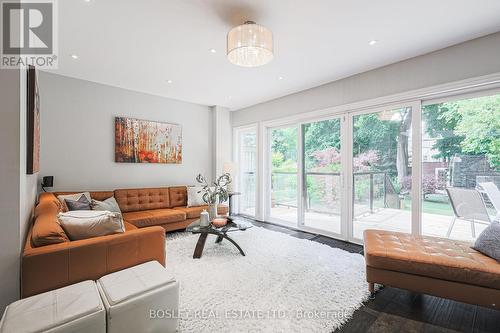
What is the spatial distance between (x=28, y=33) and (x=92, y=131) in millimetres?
1873

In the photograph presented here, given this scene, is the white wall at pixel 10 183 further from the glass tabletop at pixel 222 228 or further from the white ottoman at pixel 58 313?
the glass tabletop at pixel 222 228

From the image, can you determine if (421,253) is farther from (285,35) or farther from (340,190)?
(285,35)

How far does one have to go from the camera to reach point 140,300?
4.69ft

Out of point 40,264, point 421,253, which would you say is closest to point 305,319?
point 421,253

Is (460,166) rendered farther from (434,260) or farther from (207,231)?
(207,231)

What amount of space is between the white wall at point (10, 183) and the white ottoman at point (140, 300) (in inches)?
20.6

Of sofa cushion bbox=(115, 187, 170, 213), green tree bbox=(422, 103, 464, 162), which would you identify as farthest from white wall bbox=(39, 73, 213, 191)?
green tree bbox=(422, 103, 464, 162)

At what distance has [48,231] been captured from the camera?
5.36 feet

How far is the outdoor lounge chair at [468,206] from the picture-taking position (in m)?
2.60

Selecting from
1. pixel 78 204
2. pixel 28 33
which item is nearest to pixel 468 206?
pixel 78 204

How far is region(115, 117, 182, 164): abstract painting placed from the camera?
13.6ft

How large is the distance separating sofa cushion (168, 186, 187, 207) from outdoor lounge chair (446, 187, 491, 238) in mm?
4286

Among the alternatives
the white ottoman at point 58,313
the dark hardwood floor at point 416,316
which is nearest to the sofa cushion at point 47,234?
the white ottoman at point 58,313

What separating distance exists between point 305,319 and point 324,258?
49.9 inches
